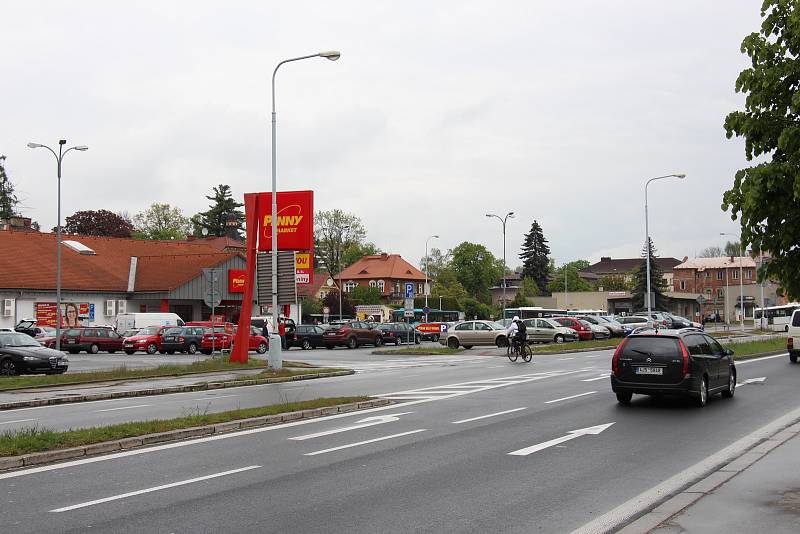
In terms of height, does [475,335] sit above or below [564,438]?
above

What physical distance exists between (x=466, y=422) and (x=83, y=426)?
648 cm

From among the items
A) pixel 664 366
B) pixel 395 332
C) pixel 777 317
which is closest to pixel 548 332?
pixel 395 332

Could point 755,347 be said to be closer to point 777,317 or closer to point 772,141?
point 772,141

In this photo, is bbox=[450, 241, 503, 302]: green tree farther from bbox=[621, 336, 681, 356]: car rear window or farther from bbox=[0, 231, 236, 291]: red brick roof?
bbox=[621, 336, 681, 356]: car rear window

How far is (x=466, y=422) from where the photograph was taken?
47.3 feet

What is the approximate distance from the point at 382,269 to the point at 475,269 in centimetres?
1794

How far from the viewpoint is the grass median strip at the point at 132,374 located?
22.8 meters

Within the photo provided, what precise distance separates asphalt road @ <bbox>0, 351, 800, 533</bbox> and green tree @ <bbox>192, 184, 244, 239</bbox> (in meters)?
109

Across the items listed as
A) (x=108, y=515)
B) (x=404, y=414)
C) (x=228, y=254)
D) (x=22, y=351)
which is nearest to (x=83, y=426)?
(x=404, y=414)

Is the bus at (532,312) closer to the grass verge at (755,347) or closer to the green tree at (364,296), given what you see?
the green tree at (364,296)

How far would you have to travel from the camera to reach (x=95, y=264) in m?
65.4

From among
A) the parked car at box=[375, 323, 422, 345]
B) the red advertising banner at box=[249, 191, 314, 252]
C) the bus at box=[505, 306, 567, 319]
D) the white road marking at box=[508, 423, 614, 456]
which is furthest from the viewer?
the bus at box=[505, 306, 567, 319]

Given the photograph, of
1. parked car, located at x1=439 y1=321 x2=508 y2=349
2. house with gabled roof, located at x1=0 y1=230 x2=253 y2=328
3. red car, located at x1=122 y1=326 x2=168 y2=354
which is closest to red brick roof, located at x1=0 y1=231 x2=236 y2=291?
house with gabled roof, located at x1=0 y1=230 x2=253 y2=328

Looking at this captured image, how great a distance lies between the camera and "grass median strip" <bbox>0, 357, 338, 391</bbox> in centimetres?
2275
